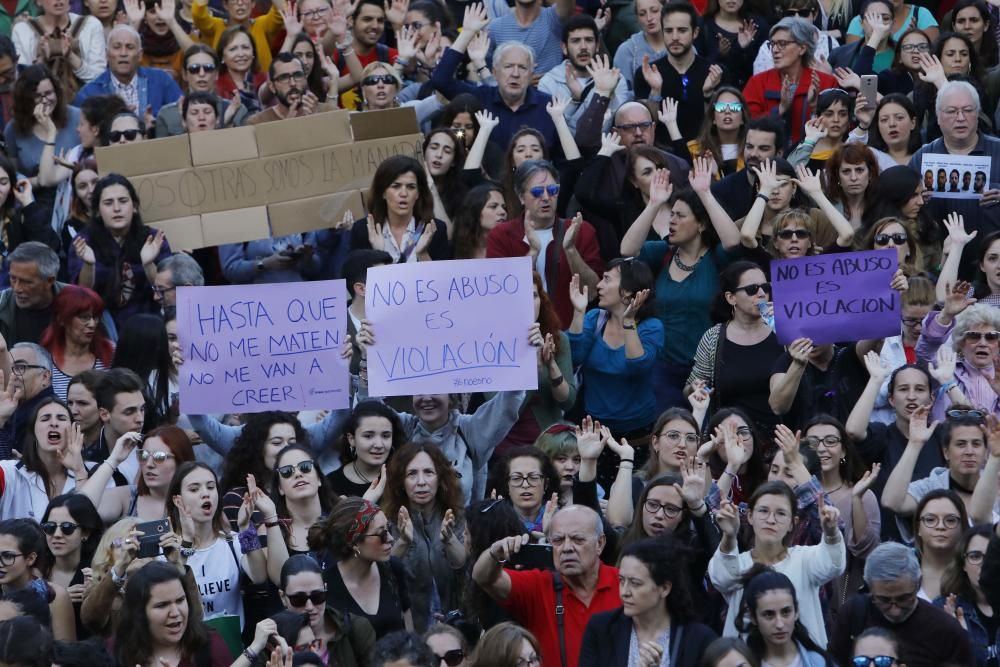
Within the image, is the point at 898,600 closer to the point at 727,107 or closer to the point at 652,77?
the point at 727,107

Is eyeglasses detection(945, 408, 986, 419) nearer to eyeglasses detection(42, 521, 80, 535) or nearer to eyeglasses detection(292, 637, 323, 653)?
eyeglasses detection(292, 637, 323, 653)

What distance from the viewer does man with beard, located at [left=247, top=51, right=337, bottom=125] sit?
14.0m

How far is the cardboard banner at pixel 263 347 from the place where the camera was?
11172 mm

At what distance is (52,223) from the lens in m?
13.5

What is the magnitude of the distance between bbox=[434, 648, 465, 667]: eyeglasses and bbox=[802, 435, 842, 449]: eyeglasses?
7.30ft

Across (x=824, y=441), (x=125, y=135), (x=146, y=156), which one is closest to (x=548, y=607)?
(x=824, y=441)

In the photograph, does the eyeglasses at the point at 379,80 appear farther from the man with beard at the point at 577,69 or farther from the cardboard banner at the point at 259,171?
the man with beard at the point at 577,69

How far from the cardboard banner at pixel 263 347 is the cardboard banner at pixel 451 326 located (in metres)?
0.21

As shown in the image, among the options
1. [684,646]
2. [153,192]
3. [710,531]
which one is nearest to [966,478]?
[710,531]

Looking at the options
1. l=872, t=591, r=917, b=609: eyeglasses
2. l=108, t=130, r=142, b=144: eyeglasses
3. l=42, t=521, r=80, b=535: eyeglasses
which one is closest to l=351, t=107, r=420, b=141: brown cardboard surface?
l=108, t=130, r=142, b=144: eyeglasses

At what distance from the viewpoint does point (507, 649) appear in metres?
8.86

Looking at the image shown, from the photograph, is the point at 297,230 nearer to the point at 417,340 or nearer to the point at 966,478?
the point at 417,340

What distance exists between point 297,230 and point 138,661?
489cm

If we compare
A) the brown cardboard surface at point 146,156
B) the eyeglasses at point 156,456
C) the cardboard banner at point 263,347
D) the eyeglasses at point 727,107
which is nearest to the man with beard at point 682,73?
the eyeglasses at point 727,107
